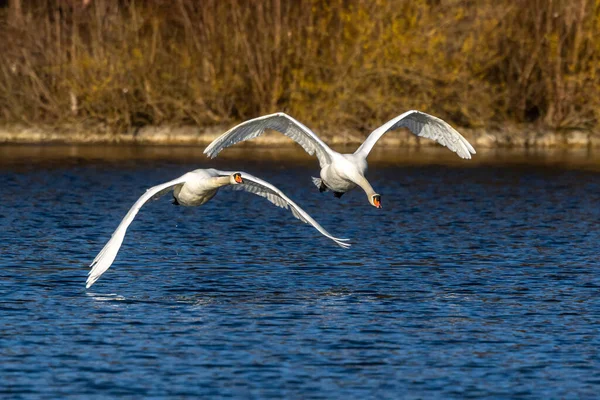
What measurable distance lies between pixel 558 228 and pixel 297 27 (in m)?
22.4

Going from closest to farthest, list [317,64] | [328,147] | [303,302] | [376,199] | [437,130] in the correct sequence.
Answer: [303,302], [376,199], [328,147], [437,130], [317,64]

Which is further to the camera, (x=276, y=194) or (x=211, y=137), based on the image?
(x=211, y=137)

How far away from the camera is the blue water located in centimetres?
1274

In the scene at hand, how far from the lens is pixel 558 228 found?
2534 cm

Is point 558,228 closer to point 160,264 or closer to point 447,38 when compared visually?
point 160,264

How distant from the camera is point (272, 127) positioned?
18.5 m

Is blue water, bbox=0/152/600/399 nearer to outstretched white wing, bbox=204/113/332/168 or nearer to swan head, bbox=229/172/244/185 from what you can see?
swan head, bbox=229/172/244/185

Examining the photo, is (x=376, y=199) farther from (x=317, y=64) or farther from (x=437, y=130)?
(x=317, y=64)

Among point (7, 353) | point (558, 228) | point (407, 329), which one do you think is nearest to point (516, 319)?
point (407, 329)

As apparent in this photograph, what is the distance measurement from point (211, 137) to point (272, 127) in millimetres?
28017

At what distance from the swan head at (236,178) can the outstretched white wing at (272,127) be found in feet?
1.52

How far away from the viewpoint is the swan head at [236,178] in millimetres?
17234

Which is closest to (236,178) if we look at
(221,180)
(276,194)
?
(221,180)

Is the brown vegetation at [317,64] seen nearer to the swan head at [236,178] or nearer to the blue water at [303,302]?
the blue water at [303,302]
